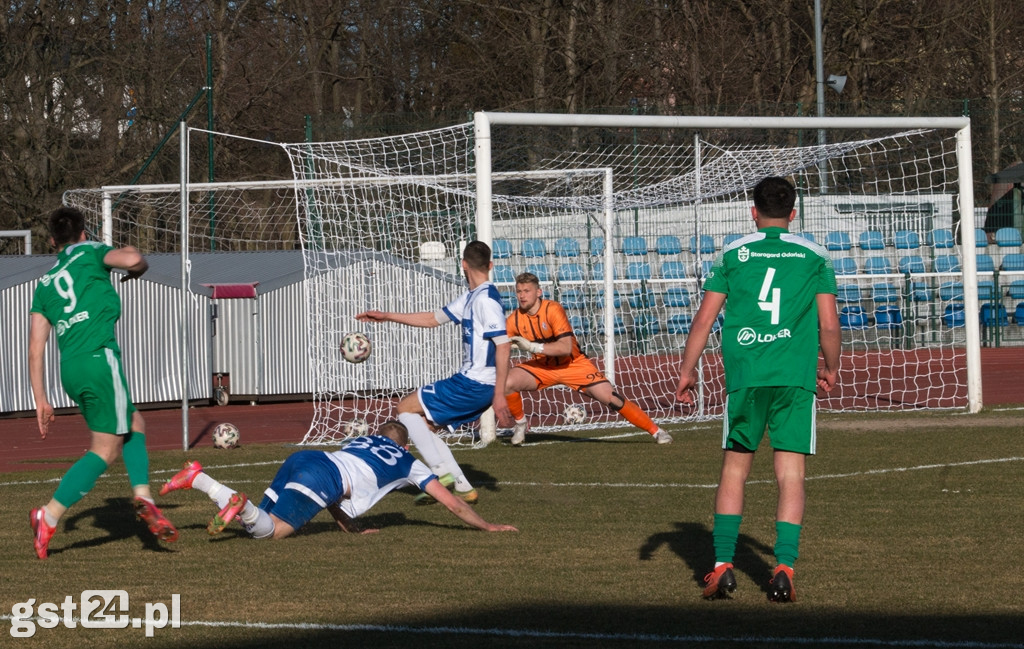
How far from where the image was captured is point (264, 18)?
31844mm

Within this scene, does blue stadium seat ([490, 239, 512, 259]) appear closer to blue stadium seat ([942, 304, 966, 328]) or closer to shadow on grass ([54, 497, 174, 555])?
blue stadium seat ([942, 304, 966, 328])

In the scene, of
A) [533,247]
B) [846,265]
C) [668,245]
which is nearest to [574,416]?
[533,247]

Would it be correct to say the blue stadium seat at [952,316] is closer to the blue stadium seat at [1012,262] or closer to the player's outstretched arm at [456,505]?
the blue stadium seat at [1012,262]

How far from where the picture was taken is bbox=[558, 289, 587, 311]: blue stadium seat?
19484 mm

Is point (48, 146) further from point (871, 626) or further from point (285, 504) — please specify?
point (871, 626)

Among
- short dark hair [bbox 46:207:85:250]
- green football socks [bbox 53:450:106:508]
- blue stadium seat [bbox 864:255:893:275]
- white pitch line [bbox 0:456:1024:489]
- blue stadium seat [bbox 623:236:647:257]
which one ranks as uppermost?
blue stadium seat [bbox 623:236:647:257]

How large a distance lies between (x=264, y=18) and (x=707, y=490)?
24.7 metres

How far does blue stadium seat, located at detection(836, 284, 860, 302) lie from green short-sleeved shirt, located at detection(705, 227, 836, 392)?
16474 millimetres

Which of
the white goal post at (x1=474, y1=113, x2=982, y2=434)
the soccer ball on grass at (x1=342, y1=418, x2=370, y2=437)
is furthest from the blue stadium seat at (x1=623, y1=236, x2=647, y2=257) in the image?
the soccer ball on grass at (x1=342, y1=418, x2=370, y2=437)

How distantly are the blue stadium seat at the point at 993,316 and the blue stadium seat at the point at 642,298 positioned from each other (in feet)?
26.9

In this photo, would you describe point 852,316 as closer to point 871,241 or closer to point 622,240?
point 871,241

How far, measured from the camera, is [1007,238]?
2608cm

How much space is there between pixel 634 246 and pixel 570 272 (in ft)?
7.21

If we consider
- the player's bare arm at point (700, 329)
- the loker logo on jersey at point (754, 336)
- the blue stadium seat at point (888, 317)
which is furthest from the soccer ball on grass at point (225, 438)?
the blue stadium seat at point (888, 317)
